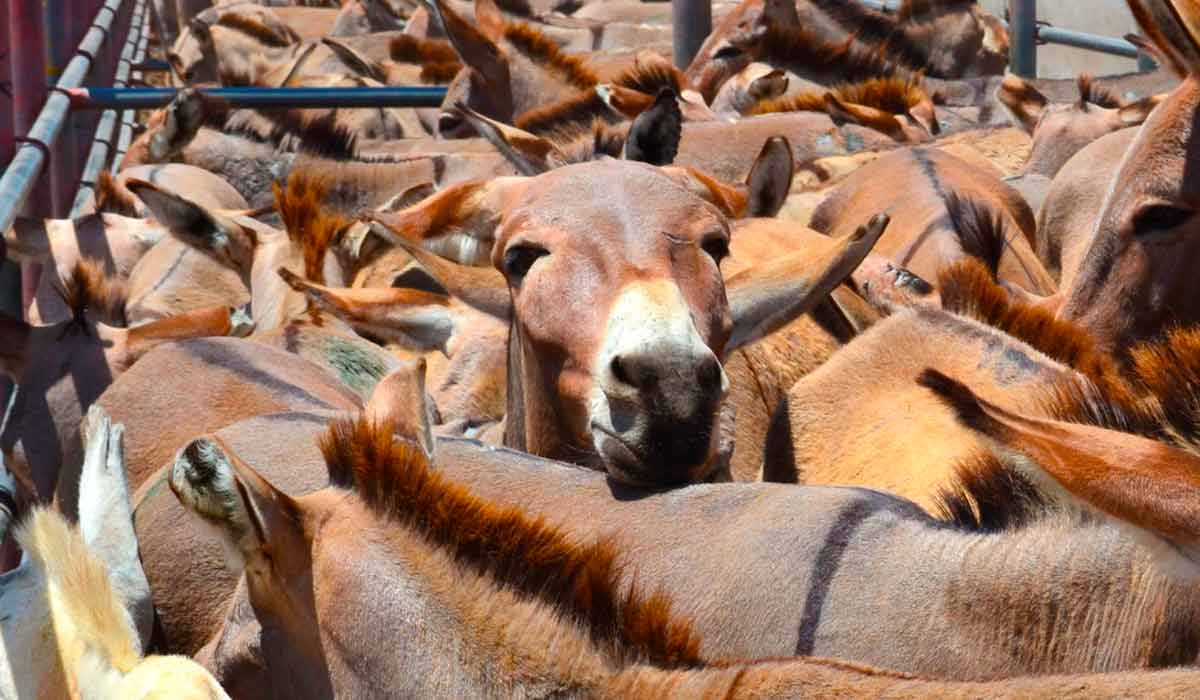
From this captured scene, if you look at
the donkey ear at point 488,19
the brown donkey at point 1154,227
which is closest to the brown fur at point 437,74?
the donkey ear at point 488,19

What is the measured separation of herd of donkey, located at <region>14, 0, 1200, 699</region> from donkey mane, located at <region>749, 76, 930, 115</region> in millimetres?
1312

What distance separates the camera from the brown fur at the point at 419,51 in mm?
12445

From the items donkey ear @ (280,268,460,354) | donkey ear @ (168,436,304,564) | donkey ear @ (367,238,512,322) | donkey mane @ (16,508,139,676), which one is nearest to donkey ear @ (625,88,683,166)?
donkey ear @ (280,268,460,354)

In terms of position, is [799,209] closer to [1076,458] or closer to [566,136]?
[566,136]

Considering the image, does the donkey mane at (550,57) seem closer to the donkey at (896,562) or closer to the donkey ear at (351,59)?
the donkey ear at (351,59)

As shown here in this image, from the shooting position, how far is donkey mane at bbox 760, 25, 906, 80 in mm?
10523

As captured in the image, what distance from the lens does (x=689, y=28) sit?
10609 mm

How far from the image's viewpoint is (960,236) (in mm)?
6289

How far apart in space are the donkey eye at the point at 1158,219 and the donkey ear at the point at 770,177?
1241mm

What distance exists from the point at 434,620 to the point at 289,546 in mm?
338

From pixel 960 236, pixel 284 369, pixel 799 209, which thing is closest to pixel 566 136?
pixel 799 209

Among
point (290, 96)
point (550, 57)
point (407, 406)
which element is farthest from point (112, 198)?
point (407, 406)

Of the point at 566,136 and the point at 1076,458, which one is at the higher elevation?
the point at 1076,458

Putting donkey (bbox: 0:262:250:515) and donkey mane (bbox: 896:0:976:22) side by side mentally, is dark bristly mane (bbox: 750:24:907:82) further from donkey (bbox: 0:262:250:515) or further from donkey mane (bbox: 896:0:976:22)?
donkey (bbox: 0:262:250:515)
